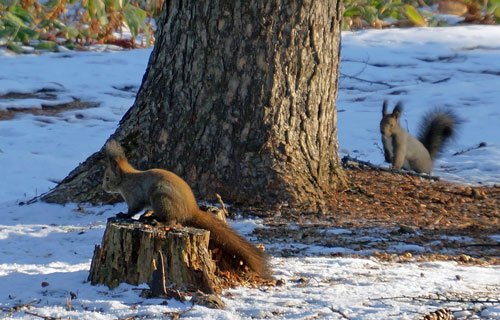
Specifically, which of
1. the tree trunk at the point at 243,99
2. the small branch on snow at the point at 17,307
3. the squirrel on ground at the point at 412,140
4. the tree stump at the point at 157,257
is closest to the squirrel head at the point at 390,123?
the squirrel on ground at the point at 412,140

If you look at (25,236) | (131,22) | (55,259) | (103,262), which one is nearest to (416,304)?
(103,262)

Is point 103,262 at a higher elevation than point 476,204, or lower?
higher

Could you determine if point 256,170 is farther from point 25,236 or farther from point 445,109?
point 445,109

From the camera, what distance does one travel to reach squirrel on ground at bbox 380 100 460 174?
8.55 meters

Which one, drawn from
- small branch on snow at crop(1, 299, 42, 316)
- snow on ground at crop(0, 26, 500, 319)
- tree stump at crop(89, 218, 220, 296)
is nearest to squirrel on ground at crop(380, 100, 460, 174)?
snow on ground at crop(0, 26, 500, 319)

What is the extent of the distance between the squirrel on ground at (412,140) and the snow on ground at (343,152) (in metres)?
0.25

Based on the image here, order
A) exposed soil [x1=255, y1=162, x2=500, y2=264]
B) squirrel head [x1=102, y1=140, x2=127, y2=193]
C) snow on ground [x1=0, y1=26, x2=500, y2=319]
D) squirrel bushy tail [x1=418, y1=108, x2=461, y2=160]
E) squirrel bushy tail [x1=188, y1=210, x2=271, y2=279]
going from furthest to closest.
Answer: squirrel bushy tail [x1=418, y1=108, x2=461, y2=160] → exposed soil [x1=255, y1=162, x2=500, y2=264] → squirrel head [x1=102, y1=140, x2=127, y2=193] → squirrel bushy tail [x1=188, y1=210, x2=271, y2=279] → snow on ground [x1=0, y1=26, x2=500, y2=319]

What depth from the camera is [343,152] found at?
8.93m

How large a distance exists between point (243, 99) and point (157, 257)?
1.97 m

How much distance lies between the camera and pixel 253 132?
5.90 metres

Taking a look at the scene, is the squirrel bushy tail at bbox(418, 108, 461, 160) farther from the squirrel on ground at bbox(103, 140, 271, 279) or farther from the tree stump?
the tree stump

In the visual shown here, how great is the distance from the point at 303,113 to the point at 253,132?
0.33 meters

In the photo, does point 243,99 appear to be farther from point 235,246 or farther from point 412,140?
point 412,140

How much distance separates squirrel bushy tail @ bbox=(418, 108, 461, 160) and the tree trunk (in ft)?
9.66
